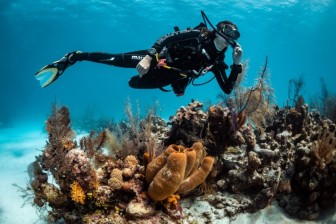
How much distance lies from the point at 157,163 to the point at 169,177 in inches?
16.0

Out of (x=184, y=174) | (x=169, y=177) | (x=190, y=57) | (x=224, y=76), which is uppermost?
(x=190, y=57)

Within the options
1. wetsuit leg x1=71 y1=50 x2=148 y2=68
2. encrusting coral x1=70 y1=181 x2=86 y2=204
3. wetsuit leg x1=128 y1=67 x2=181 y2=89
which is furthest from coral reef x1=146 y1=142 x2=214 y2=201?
wetsuit leg x1=71 y1=50 x2=148 y2=68

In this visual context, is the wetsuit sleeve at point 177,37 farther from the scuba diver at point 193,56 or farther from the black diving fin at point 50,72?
the black diving fin at point 50,72

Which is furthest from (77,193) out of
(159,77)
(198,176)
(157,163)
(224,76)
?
(224,76)

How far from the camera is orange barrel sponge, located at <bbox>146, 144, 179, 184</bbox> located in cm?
382

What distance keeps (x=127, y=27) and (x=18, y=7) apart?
1903cm

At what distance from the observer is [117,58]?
7699mm

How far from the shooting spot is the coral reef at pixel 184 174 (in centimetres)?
385

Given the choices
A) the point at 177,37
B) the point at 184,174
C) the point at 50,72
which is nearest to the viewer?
the point at 184,174

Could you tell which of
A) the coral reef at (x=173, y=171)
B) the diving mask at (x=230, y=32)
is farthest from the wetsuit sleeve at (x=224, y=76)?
the coral reef at (x=173, y=171)

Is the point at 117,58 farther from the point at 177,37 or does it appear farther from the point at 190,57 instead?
the point at 190,57

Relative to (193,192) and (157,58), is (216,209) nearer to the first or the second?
(193,192)

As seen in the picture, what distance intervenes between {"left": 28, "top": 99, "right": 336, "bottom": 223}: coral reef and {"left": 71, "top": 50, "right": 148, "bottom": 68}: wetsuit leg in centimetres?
244

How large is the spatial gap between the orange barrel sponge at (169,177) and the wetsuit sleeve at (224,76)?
11.4ft
